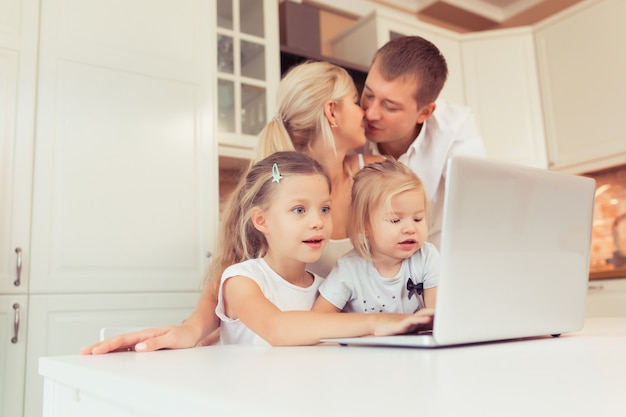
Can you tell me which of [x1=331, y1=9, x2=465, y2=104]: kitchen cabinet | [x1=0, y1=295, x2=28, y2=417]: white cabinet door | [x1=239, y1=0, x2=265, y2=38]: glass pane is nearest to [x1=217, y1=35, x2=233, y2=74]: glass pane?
[x1=239, y1=0, x2=265, y2=38]: glass pane

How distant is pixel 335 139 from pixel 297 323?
0.79 metres

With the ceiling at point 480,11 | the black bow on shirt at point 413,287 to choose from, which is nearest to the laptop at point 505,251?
the black bow on shirt at point 413,287

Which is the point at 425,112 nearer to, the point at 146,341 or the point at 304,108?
the point at 304,108

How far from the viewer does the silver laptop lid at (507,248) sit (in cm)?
56

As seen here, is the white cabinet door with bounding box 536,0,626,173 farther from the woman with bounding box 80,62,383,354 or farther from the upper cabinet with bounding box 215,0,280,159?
the woman with bounding box 80,62,383,354

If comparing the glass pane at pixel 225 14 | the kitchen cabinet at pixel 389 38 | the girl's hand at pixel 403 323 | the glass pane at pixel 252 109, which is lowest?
the girl's hand at pixel 403 323

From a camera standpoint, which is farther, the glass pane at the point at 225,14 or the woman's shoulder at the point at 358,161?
the glass pane at the point at 225,14

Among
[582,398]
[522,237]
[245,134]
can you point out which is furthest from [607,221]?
[582,398]

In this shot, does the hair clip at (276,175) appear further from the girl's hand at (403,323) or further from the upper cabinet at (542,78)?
the upper cabinet at (542,78)

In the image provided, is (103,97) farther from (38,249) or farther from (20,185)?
(38,249)

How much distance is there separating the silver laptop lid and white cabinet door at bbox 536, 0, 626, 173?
250 cm

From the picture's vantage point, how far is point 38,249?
1805mm

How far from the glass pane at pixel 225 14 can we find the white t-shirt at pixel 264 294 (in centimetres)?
158

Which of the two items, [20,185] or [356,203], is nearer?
[356,203]
